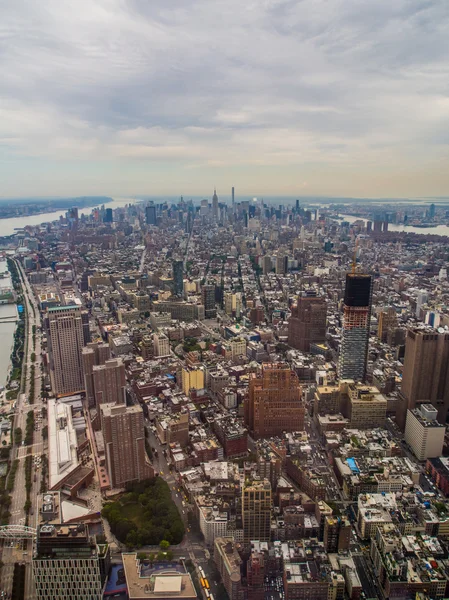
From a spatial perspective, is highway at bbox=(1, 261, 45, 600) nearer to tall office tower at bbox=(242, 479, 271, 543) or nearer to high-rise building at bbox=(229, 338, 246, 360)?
tall office tower at bbox=(242, 479, 271, 543)

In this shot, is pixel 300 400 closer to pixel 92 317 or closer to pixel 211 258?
Answer: pixel 92 317

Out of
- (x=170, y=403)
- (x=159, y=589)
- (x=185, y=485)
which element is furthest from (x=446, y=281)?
(x=159, y=589)

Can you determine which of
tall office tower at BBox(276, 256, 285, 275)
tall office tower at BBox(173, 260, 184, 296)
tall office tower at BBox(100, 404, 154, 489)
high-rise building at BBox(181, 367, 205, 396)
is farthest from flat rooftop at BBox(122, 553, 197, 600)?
tall office tower at BBox(276, 256, 285, 275)

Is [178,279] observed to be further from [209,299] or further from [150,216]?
[150,216]

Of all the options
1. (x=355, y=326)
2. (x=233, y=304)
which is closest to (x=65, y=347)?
(x=355, y=326)

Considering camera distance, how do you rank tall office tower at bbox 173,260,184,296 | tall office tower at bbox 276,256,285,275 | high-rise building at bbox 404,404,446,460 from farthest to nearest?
tall office tower at bbox 276,256,285,275
tall office tower at bbox 173,260,184,296
high-rise building at bbox 404,404,446,460

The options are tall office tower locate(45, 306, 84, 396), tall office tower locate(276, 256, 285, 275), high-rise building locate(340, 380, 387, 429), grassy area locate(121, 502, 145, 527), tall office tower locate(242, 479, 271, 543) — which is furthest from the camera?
tall office tower locate(276, 256, 285, 275)
